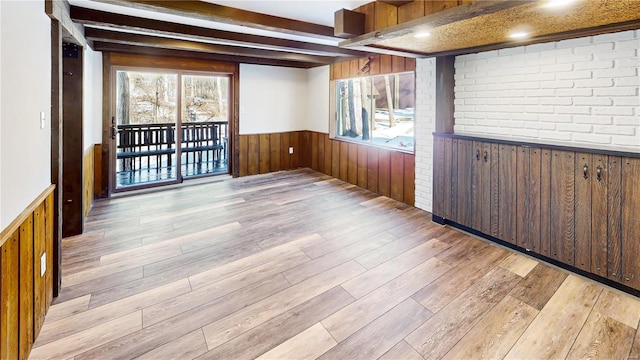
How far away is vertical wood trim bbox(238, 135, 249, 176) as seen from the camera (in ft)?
22.0

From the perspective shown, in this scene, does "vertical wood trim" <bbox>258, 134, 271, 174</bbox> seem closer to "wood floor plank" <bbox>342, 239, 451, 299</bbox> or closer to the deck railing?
the deck railing

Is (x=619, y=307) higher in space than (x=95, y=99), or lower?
lower

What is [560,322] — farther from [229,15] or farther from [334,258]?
[229,15]

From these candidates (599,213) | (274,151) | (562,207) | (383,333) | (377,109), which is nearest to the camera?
(383,333)

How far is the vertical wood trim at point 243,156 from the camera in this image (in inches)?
263

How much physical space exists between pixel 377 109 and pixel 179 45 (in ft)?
10.2

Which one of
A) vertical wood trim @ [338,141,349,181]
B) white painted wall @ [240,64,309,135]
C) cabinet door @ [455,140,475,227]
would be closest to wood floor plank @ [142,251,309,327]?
cabinet door @ [455,140,475,227]

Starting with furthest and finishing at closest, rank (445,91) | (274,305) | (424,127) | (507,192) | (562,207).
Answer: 1. (424,127)
2. (445,91)
3. (507,192)
4. (562,207)
5. (274,305)

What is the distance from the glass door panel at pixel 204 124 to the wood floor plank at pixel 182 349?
484 centimetres

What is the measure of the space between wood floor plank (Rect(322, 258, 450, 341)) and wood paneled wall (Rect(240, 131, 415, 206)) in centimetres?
201

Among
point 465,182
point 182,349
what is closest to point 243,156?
point 465,182

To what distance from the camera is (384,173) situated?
17.6ft

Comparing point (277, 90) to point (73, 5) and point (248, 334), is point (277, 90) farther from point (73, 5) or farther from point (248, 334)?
point (248, 334)

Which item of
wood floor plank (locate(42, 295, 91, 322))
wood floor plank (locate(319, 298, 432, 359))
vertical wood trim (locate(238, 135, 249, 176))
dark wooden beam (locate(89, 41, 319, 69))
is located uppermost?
dark wooden beam (locate(89, 41, 319, 69))
